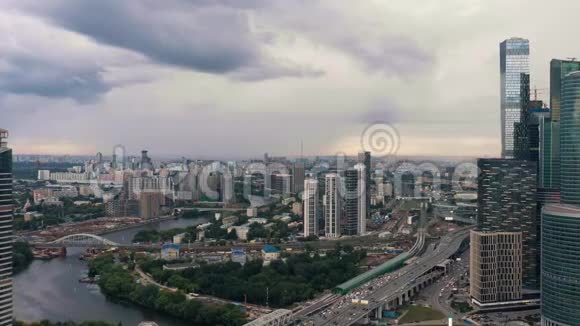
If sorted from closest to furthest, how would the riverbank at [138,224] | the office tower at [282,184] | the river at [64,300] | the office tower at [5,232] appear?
the office tower at [5,232]
the river at [64,300]
the riverbank at [138,224]
the office tower at [282,184]

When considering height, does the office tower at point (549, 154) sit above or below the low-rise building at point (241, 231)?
above

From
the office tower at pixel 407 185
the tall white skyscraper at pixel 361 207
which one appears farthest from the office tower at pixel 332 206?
the office tower at pixel 407 185

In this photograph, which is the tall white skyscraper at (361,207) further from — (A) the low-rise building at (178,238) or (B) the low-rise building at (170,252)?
(B) the low-rise building at (170,252)

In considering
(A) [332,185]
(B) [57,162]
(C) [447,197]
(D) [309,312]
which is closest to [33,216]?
(A) [332,185]

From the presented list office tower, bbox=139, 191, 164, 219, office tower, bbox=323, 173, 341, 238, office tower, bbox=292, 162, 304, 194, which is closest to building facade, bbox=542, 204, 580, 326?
office tower, bbox=323, 173, 341, 238

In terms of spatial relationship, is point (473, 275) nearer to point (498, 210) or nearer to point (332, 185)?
point (498, 210)

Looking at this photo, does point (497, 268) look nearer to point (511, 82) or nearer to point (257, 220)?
point (511, 82)

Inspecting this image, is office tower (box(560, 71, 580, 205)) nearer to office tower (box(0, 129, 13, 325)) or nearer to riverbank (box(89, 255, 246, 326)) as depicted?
riverbank (box(89, 255, 246, 326))
